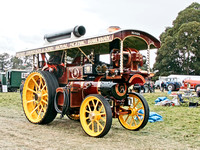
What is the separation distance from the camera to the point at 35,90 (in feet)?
23.3

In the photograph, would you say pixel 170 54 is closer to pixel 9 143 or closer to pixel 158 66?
pixel 158 66

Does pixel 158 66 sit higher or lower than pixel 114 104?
higher

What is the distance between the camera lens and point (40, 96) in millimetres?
6422

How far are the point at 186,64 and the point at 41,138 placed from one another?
3479 cm

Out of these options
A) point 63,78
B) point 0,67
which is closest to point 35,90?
point 63,78

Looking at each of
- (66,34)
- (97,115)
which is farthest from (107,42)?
(97,115)

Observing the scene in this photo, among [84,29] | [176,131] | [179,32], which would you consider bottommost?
[176,131]

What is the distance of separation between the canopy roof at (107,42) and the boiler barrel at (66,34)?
0.34m

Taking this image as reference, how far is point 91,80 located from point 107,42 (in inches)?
38.0

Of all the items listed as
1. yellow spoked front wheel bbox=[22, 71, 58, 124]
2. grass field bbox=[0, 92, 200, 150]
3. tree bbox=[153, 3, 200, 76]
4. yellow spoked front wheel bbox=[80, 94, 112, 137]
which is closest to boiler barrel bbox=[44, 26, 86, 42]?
yellow spoked front wheel bbox=[22, 71, 58, 124]

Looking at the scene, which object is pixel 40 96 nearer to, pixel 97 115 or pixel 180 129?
pixel 97 115

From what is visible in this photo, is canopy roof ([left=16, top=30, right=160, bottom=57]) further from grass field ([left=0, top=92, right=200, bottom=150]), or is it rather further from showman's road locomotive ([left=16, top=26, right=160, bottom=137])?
grass field ([left=0, top=92, right=200, bottom=150])

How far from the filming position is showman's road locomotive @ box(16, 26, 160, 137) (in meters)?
5.11

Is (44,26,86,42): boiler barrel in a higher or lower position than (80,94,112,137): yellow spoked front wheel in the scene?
higher
